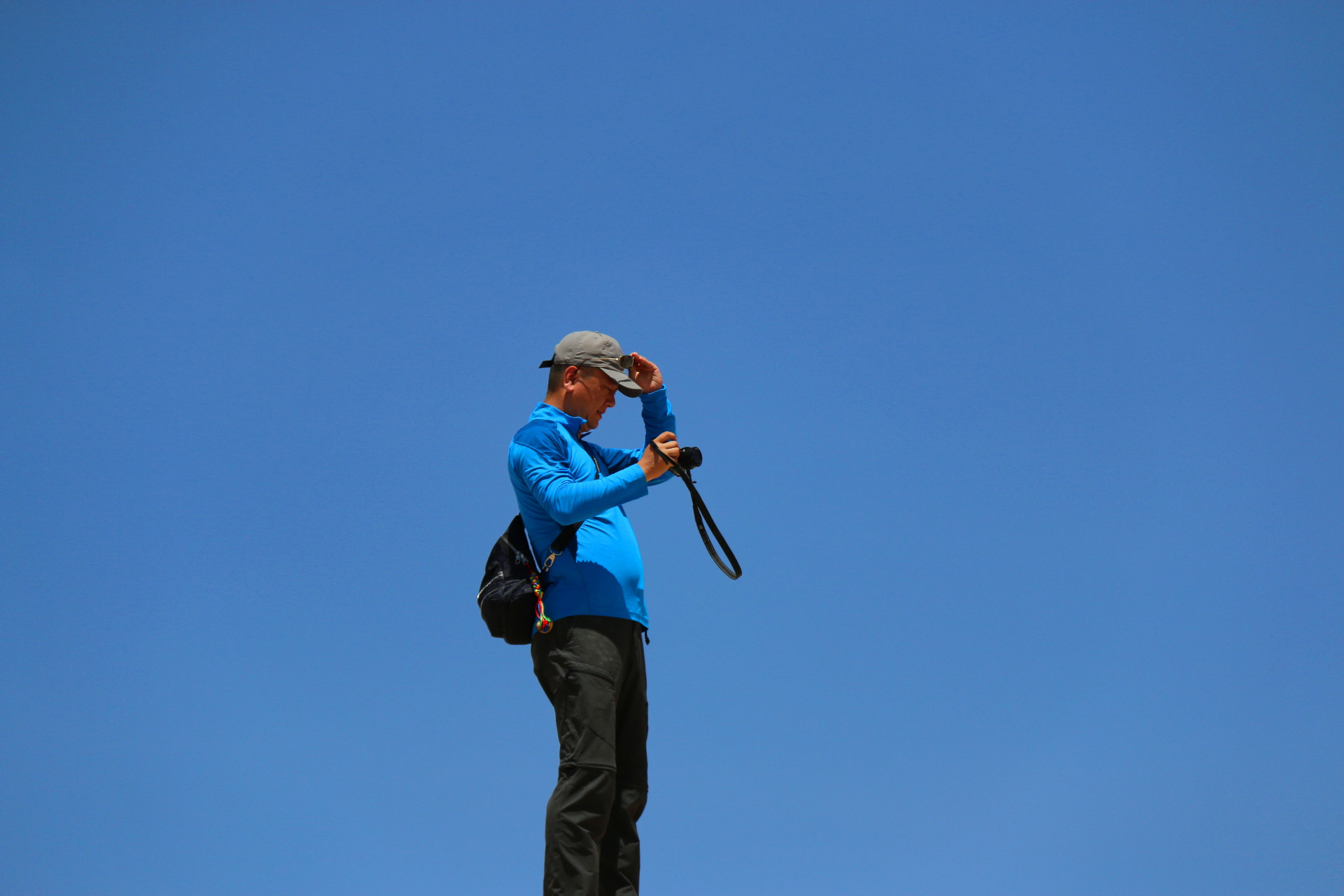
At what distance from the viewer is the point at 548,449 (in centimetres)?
360

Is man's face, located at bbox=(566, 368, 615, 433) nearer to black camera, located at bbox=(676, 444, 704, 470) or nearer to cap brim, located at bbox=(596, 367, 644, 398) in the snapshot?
cap brim, located at bbox=(596, 367, 644, 398)

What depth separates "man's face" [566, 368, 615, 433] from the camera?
3.80 m

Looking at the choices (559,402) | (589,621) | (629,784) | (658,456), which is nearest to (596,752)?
(629,784)

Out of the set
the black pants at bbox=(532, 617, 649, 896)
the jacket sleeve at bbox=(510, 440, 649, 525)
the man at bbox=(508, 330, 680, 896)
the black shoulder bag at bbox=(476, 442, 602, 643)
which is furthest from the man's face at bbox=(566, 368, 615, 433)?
the black pants at bbox=(532, 617, 649, 896)

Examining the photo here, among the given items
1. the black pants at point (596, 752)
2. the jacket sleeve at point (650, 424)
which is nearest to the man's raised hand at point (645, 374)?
the jacket sleeve at point (650, 424)

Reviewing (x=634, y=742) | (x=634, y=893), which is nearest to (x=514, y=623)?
(x=634, y=742)

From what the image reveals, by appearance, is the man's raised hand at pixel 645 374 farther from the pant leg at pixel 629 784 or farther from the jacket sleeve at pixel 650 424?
the pant leg at pixel 629 784

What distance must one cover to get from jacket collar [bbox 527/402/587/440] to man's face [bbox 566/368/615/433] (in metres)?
0.03

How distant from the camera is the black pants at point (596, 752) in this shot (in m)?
3.18

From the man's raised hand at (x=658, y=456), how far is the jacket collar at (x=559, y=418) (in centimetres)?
38

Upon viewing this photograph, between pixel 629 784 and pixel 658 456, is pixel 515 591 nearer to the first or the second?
pixel 658 456

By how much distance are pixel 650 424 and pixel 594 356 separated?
43 cm

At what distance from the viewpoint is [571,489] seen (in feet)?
11.0

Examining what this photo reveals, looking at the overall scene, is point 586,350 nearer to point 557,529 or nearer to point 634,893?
point 557,529
